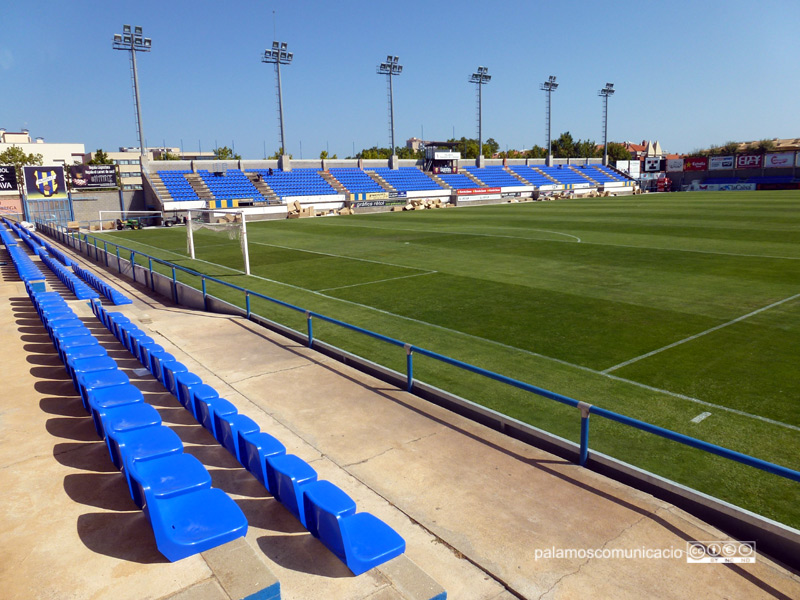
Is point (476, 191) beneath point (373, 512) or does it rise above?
above

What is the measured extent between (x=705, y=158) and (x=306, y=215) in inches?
2516

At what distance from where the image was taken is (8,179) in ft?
148

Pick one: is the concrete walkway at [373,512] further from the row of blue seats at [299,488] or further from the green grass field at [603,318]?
the green grass field at [603,318]

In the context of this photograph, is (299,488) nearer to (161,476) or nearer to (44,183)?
(161,476)

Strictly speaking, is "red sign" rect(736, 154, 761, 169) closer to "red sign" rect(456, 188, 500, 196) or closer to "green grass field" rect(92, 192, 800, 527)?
"red sign" rect(456, 188, 500, 196)

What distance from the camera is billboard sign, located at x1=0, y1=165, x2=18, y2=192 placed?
147ft

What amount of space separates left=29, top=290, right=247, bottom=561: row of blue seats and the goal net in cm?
1462

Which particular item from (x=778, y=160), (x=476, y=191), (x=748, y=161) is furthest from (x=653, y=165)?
(x=476, y=191)

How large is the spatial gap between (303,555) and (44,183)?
50.3 metres

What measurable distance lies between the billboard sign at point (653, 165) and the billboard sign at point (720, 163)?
748 cm

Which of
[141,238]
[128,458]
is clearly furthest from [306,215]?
[128,458]

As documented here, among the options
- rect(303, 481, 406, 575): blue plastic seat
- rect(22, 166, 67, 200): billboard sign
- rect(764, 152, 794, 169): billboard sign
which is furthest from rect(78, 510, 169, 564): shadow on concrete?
rect(764, 152, 794, 169): billboard sign

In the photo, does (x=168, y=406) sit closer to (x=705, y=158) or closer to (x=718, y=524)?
(x=718, y=524)

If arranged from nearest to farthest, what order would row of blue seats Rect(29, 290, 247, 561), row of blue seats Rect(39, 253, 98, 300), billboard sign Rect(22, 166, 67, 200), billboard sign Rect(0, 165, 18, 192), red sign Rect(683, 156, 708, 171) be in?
row of blue seats Rect(29, 290, 247, 561) → row of blue seats Rect(39, 253, 98, 300) → billboard sign Rect(22, 166, 67, 200) → billboard sign Rect(0, 165, 18, 192) → red sign Rect(683, 156, 708, 171)
